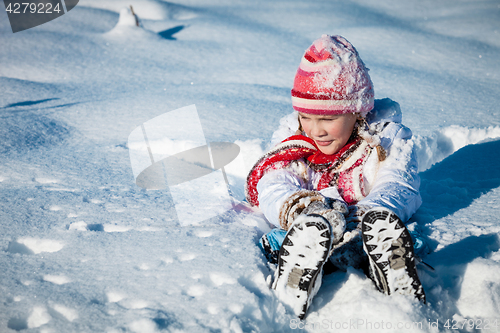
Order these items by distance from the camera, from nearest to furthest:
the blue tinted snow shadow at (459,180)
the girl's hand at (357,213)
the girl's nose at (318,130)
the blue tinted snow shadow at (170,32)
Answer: the girl's hand at (357,213), the girl's nose at (318,130), the blue tinted snow shadow at (459,180), the blue tinted snow shadow at (170,32)

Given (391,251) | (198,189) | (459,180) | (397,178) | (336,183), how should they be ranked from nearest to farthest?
(391,251) → (397,178) → (336,183) → (198,189) → (459,180)

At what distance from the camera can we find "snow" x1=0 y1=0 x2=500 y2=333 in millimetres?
1099

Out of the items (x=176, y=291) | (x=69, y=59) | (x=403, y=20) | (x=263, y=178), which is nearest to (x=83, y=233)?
(x=176, y=291)

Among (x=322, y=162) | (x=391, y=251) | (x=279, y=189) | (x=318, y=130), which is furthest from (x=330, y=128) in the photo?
(x=391, y=251)

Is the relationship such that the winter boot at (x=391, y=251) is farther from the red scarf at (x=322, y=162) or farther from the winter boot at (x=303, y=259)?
the red scarf at (x=322, y=162)

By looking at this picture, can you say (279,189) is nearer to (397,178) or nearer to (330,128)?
(330,128)

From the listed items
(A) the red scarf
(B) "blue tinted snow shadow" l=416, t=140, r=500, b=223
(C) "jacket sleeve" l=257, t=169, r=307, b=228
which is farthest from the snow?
(A) the red scarf

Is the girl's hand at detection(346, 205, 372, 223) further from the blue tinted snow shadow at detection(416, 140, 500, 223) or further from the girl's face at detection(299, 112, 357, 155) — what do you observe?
the blue tinted snow shadow at detection(416, 140, 500, 223)

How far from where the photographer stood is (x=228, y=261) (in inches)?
50.6

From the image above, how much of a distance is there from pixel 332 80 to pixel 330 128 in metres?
0.21

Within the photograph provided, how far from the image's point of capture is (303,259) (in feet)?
3.69

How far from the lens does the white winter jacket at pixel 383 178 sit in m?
1.39

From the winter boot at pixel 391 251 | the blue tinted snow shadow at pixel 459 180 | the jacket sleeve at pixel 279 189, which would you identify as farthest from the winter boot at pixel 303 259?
the blue tinted snow shadow at pixel 459 180

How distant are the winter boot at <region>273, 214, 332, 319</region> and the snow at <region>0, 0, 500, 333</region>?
0.19 ft
